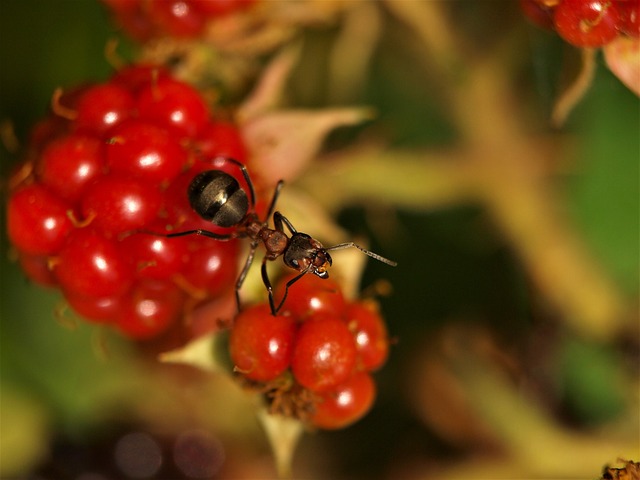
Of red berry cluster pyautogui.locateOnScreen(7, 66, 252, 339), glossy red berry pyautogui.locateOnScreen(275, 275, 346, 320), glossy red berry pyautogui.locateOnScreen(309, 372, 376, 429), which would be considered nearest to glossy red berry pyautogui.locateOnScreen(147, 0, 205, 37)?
red berry cluster pyautogui.locateOnScreen(7, 66, 252, 339)

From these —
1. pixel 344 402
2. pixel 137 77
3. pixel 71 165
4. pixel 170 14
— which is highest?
pixel 170 14

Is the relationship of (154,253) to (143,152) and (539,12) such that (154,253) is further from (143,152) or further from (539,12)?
(539,12)

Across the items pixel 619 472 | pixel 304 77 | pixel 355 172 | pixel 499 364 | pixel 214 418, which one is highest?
pixel 304 77

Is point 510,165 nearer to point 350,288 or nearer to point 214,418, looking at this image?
point 350,288

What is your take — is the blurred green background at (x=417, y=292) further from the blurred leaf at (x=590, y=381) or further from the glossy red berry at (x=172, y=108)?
the glossy red berry at (x=172, y=108)

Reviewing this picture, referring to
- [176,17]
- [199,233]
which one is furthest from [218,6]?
[199,233]

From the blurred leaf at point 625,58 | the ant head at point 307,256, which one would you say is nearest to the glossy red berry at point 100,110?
the ant head at point 307,256

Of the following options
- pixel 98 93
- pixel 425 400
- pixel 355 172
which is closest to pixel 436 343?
pixel 425 400
